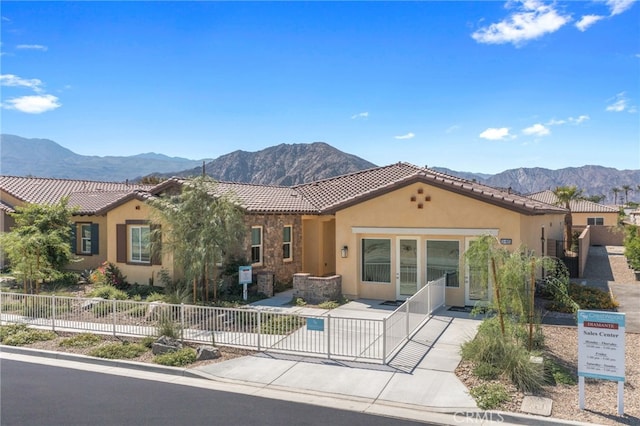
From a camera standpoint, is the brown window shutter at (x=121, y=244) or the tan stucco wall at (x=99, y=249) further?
the tan stucco wall at (x=99, y=249)

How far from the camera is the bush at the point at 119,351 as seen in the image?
11.3 m

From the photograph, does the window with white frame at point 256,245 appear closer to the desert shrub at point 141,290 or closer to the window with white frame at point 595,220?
the desert shrub at point 141,290

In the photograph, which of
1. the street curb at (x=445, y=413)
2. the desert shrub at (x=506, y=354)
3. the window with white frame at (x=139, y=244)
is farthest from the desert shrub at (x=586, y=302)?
the window with white frame at (x=139, y=244)

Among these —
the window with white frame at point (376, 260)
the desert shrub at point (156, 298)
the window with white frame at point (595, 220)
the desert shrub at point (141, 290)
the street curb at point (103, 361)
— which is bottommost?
the street curb at point (103, 361)

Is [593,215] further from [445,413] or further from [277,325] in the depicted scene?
[445,413]

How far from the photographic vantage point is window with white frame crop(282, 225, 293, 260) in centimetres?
2123

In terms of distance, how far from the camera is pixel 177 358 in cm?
1080

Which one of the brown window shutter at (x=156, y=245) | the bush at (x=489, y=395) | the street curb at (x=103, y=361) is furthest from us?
the brown window shutter at (x=156, y=245)

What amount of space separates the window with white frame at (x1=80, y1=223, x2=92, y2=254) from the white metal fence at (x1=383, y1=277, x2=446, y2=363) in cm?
1760

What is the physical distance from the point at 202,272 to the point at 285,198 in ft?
24.7

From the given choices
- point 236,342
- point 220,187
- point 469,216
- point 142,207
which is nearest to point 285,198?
point 220,187

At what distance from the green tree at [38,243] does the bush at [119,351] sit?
723 cm

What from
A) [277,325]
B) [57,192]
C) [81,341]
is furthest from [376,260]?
[57,192]

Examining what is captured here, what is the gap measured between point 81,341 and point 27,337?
163 cm
